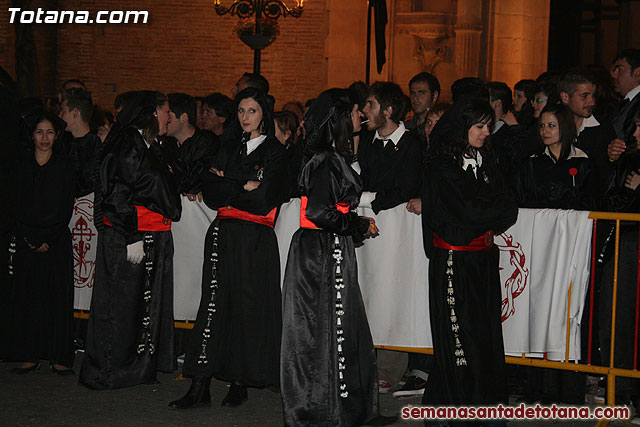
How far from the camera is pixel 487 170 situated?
5883 millimetres

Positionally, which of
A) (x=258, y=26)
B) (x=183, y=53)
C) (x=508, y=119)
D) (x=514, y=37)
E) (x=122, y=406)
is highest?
(x=183, y=53)

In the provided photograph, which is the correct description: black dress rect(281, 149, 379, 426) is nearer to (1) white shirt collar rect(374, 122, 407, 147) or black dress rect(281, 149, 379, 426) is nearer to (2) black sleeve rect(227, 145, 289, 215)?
(2) black sleeve rect(227, 145, 289, 215)

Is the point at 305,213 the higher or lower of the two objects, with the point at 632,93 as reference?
lower

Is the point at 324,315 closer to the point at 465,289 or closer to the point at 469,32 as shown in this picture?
the point at 465,289

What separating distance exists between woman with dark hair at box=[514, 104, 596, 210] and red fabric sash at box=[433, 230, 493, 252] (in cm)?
116

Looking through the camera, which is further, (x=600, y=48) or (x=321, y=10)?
(x=600, y=48)

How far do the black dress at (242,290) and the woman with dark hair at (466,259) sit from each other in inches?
51.2

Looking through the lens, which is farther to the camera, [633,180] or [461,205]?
[633,180]

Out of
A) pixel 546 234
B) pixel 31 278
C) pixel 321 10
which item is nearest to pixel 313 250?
pixel 546 234

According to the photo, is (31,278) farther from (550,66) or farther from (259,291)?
(550,66)

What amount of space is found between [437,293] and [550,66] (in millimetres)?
20638

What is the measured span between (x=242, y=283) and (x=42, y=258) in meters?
2.07

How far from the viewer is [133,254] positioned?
6875 millimetres

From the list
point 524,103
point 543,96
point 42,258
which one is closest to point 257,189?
point 42,258
